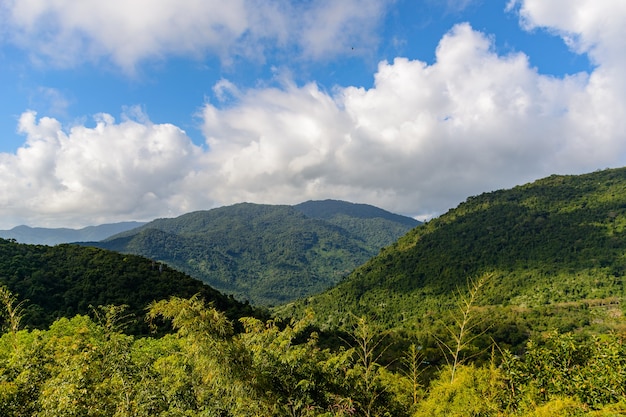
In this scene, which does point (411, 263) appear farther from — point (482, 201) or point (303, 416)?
point (303, 416)

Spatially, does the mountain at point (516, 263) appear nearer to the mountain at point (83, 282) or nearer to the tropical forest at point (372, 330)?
the tropical forest at point (372, 330)

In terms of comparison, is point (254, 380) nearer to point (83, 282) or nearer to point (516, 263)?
point (83, 282)

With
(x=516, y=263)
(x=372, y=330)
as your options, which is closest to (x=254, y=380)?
(x=372, y=330)

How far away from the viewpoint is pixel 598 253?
11481cm

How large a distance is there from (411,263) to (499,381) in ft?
432

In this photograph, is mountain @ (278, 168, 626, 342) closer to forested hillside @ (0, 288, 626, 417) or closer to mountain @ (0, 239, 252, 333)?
mountain @ (0, 239, 252, 333)

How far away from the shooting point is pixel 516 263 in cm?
12650

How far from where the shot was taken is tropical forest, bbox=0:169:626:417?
35.3 ft

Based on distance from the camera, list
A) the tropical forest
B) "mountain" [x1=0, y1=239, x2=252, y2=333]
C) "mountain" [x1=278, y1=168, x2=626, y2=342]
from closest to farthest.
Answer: the tropical forest → "mountain" [x1=0, y1=239, x2=252, y2=333] → "mountain" [x1=278, y1=168, x2=626, y2=342]

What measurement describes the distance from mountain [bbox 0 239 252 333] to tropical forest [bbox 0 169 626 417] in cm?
30

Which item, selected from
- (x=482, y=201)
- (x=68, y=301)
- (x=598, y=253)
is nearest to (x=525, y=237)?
(x=598, y=253)

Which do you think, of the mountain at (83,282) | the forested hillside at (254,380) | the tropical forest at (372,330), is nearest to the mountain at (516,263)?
the tropical forest at (372,330)

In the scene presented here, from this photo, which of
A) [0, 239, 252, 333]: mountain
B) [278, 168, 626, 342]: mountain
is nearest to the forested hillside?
[0, 239, 252, 333]: mountain

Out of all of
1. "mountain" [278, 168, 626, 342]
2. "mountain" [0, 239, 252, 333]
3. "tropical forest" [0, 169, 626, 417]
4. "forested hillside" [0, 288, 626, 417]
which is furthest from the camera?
"mountain" [278, 168, 626, 342]
